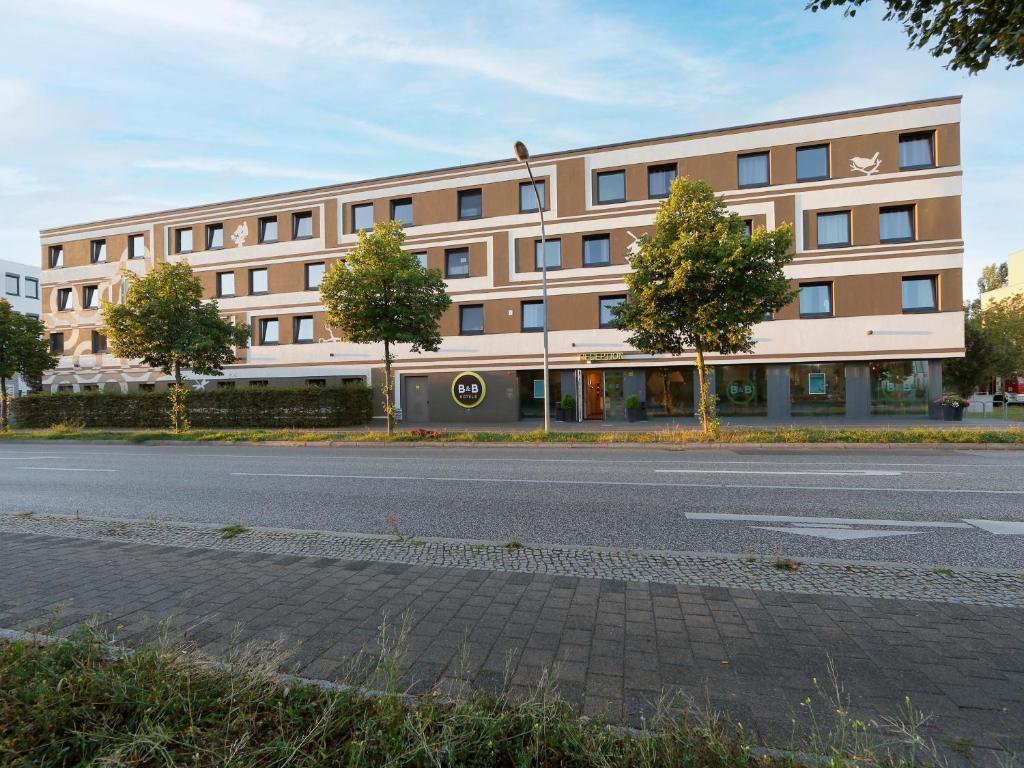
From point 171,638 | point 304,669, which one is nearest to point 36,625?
point 171,638

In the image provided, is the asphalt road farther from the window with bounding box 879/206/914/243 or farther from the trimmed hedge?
the window with bounding box 879/206/914/243

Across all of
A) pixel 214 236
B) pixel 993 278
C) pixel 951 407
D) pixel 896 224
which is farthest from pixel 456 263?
pixel 993 278

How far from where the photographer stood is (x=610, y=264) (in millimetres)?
24469

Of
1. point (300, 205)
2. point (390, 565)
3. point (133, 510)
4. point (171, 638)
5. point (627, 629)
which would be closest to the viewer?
point (171, 638)

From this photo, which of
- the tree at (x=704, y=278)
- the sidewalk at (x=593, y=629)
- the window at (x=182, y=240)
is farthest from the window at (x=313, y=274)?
the sidewalk at (x=593, y=629)

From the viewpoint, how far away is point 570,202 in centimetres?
2498

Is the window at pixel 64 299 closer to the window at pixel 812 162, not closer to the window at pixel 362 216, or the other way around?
the window at pixel 362 216

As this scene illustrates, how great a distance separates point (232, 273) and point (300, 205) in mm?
5937

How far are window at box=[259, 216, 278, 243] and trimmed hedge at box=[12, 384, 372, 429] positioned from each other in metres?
10.5

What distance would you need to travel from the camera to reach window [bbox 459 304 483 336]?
2620 cm

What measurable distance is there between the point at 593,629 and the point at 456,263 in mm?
25025

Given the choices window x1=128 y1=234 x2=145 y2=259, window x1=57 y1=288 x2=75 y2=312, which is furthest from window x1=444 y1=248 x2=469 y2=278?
window x1=57 y1=288 x2=75 y2=312

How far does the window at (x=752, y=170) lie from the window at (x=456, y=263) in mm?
13455

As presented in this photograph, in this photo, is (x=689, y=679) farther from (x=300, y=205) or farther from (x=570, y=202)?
(x=300, y=205)
